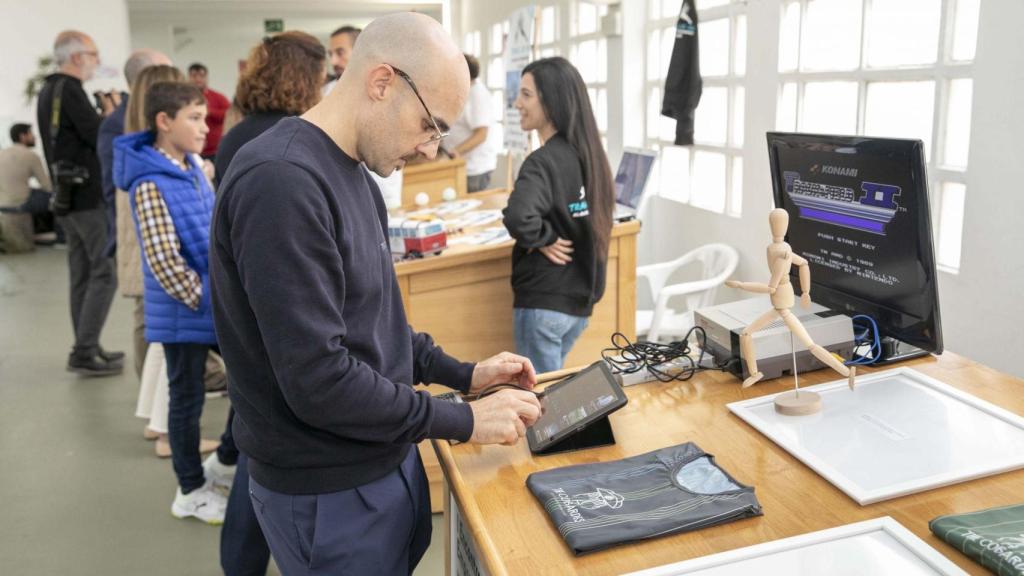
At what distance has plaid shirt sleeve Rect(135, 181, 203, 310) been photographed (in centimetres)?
252

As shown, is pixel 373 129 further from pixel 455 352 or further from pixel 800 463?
pixel 455 352

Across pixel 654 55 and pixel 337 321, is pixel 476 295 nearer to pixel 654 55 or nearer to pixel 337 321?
pixel 337 321

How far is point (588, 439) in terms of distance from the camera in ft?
4.63

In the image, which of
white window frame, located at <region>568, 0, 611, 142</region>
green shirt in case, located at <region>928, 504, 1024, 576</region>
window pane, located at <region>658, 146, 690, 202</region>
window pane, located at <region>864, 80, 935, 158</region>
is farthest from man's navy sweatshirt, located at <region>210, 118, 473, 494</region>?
white window frame, located at <region>568, 0, 611, 142</region>

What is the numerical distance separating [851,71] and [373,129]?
2.32m

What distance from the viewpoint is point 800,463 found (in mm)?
1300

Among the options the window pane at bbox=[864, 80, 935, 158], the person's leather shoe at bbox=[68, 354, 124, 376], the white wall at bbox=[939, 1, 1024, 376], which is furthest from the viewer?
the person's leather shoe at bbox=[68, 354, 124, 376]

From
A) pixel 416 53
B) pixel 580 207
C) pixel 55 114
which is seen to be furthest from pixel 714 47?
pixel 55 114

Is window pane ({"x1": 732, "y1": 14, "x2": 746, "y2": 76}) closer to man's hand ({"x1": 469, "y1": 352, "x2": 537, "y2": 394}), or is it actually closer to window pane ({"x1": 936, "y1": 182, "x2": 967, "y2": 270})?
window pane ({"x1": 936, "y1": 182, "x2": 967, "y2": 270})

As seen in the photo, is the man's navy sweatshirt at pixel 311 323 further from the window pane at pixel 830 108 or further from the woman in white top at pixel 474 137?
the woman in white top at pixel 474 137

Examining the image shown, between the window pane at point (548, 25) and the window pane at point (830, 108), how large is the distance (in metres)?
3.17

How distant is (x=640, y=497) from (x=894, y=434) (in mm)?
462

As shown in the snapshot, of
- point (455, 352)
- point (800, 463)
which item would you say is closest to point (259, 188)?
point (800, 463)

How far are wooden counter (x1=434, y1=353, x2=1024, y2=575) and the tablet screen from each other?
5 cm
